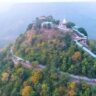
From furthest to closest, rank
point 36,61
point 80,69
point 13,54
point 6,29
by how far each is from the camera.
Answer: point 6,29, point 13,54, point 36,61, point 80,69

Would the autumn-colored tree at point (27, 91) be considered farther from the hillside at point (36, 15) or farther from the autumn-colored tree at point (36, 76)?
the hillside at point (36, 15)

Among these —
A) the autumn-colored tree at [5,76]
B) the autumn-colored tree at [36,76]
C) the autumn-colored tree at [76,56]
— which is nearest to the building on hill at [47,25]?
the autumn-colored tree at [76,56]

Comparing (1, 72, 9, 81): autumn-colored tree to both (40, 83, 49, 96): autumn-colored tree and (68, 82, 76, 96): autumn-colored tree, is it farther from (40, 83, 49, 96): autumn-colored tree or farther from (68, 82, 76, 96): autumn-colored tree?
(68, 82, 76, 96): autumn-colored tree

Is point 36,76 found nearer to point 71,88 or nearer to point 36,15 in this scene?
point 71,88

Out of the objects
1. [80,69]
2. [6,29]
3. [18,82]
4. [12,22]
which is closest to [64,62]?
[80,69]

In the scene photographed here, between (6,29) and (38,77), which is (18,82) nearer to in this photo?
(38,77)

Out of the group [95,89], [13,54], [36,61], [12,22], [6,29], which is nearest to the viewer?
[95,89]

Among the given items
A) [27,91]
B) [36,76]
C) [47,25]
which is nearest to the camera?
[27,91]

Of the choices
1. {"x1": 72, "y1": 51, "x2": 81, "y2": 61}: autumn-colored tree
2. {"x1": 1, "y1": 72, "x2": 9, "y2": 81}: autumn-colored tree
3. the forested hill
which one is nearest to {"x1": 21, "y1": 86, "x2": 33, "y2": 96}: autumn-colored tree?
the forested hill

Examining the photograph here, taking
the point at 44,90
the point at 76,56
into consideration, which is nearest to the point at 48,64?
the point at 76,56
